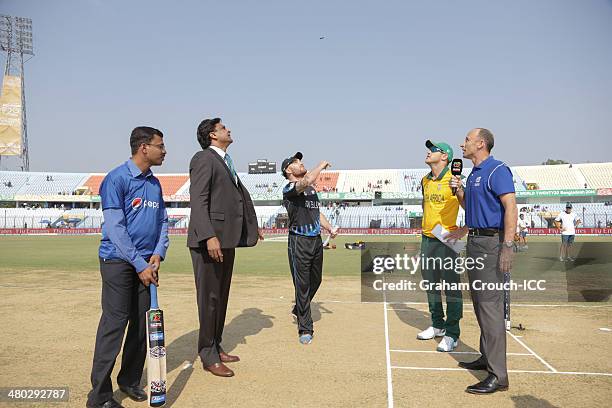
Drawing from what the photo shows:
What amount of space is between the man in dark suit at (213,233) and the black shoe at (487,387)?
2.25 m

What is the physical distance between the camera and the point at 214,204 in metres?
4.70

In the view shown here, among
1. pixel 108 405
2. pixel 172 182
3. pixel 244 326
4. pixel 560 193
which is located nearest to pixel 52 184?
pixel 172 182

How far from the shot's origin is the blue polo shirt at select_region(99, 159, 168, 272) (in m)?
3.69

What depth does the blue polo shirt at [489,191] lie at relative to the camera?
4328 mm

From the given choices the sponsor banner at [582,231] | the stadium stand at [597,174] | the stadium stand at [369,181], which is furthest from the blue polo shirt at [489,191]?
the stadium stand at [597,174]

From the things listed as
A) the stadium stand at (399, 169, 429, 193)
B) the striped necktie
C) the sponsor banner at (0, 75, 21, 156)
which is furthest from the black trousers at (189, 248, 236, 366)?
the sponsor banner at (0, 75, 21, 156)

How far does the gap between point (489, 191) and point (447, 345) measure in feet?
6.63

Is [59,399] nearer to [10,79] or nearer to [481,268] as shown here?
[481,268]

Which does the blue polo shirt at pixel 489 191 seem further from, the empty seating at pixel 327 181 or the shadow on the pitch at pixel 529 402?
the empty seating at pixel 327 181

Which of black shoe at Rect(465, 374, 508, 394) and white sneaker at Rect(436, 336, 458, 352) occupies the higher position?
black shoe at Rect(465, 374, 508, 394)

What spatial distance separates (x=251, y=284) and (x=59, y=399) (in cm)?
717

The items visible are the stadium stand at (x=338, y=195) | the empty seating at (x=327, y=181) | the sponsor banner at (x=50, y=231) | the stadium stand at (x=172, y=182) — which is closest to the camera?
the sponsor banner at (x=50, y=231)

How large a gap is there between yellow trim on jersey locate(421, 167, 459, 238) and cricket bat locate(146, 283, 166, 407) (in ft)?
11.8

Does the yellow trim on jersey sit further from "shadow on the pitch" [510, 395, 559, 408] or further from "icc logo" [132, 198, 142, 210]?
"icc logo" [132, 198, 142, 210]
